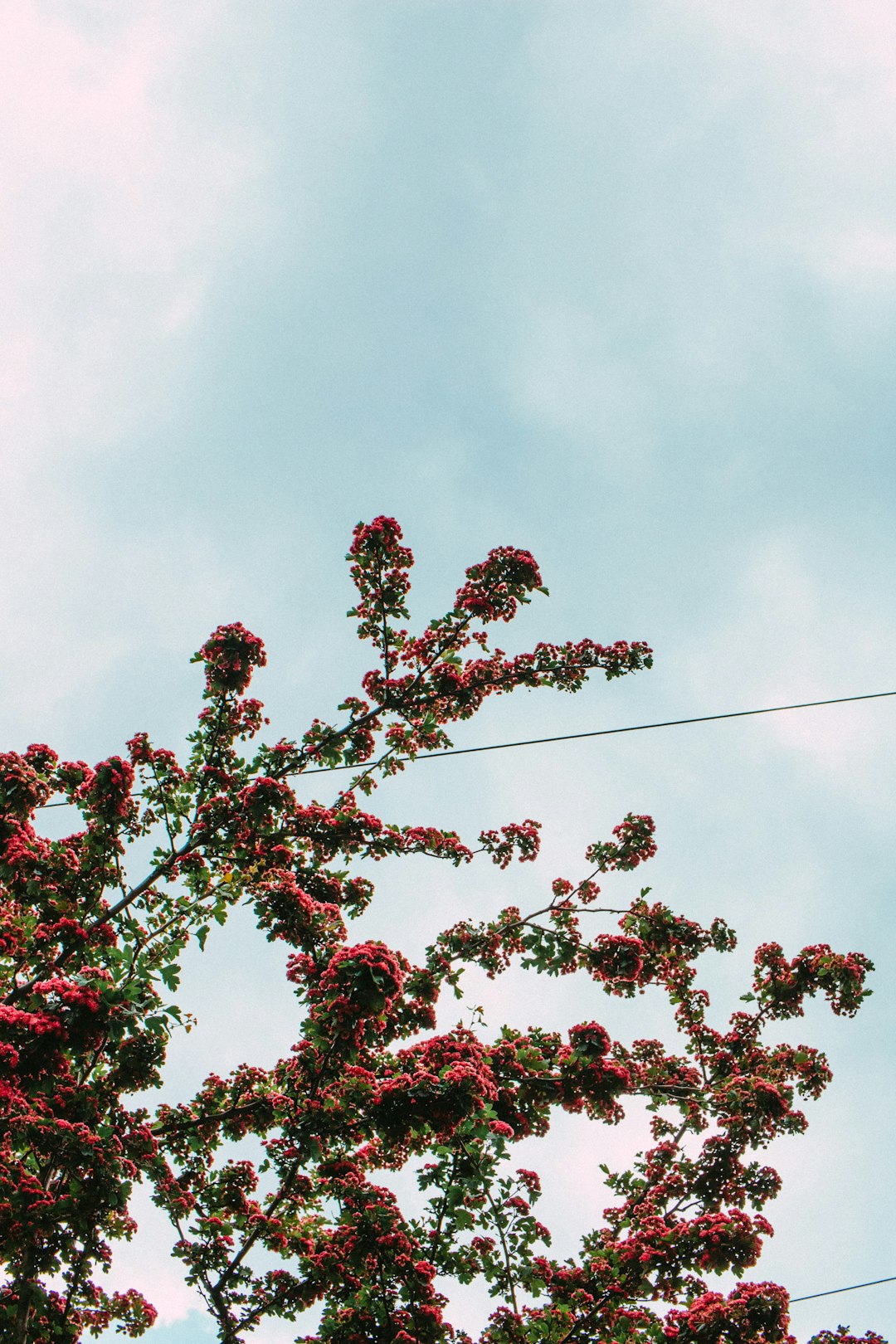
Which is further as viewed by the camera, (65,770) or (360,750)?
(360,750)

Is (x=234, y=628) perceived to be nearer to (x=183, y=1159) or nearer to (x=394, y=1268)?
(x=183, y=1159)

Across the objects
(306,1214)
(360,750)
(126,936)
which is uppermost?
(360,750)

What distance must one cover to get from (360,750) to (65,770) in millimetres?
2773

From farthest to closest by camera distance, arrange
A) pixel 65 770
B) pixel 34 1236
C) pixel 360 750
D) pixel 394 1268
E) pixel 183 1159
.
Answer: pixel 360 750, pixel 65 770, pixel 183 1159, pixel 394 1268, pixel 34 1236

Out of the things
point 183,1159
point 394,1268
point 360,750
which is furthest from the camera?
point 360,750

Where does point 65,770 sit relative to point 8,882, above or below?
above

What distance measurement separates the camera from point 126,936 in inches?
306

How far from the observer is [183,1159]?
→ 768 cm

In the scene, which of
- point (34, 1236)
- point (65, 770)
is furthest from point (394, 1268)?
point (65, 770)

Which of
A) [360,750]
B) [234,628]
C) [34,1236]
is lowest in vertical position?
[34,1236]

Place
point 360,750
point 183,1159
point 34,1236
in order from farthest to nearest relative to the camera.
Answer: point 360,750
point 183,1159
point 34,1236

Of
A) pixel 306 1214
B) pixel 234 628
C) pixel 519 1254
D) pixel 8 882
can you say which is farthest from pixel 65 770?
pixel 519 1254

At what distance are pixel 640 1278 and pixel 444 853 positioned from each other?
4093 mm

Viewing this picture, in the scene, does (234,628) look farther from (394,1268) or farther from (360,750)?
(394,1268)
